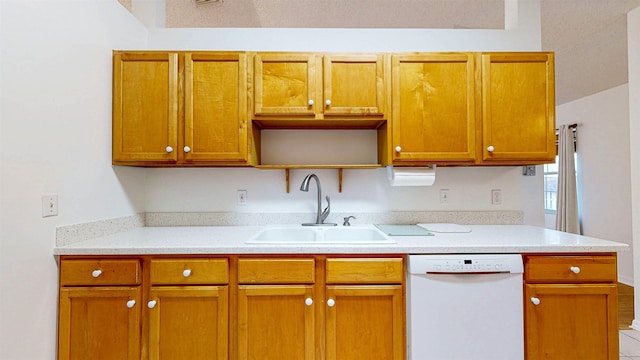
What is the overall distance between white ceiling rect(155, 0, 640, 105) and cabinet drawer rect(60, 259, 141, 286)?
209cm

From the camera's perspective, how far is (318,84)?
1.86m

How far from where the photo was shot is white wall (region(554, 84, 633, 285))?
4.07m

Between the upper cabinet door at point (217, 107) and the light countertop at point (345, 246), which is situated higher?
the upper cabinet door at point (217, 107)

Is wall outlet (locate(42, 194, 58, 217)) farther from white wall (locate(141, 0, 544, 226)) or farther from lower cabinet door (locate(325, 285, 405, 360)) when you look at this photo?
lower cabinet door (locate(325, 285, 405, 360))

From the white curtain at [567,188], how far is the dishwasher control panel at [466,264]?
435 centimetres

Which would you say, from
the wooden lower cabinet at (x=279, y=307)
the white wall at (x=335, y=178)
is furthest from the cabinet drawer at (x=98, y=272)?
the white wall at (x=335, y=178)

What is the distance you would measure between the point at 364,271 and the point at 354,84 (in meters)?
1.08

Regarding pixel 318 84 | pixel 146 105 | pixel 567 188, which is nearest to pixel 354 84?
pixel 318 84

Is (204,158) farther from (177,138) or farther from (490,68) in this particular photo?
(490,68)

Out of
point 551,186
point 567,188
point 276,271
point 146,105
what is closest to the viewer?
point 276,271

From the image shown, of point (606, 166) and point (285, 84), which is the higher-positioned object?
point (285, 84)

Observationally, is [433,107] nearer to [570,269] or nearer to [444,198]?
[444,198]

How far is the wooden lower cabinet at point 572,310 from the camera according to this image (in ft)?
4.84

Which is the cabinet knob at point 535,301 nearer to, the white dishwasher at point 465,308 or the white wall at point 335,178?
the white dishwasher at point 465,308
